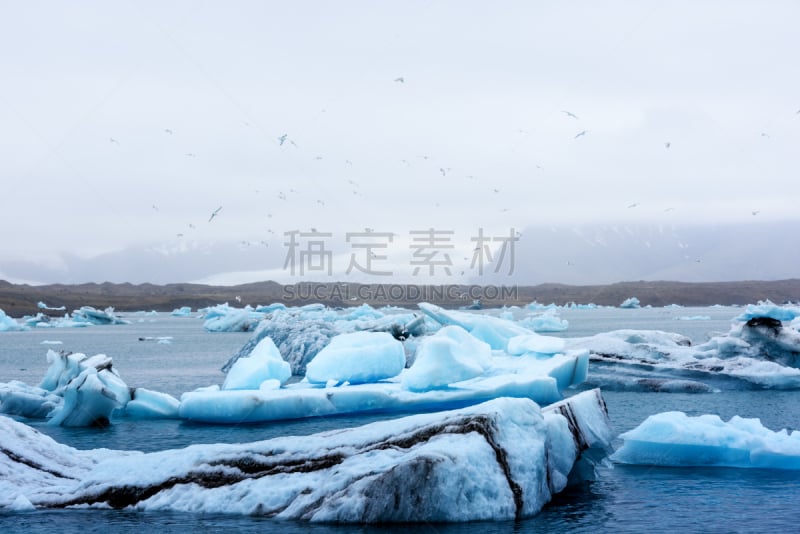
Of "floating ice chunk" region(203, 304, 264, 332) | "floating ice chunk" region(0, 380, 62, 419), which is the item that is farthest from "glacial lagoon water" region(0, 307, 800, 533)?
"floating ice chunk" region(203, 304, 264, 332)

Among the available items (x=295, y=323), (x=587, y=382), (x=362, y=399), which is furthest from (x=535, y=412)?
(x=295, y=323)

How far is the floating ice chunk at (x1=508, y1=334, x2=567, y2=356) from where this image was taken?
731 inches

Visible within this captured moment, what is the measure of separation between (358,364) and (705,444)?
7889mm

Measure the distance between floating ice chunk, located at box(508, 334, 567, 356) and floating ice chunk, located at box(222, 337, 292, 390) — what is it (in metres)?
5.70

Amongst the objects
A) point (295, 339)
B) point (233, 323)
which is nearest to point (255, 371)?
point (295, 339)

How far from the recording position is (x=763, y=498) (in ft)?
27.5

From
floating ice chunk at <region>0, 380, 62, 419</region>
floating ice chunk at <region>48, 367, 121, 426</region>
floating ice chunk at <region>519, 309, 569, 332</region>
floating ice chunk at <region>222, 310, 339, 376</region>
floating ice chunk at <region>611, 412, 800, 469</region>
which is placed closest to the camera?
floating ice chunk at <region>611, 412, 800, 469</region>

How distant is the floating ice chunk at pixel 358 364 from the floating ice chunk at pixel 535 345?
12.2 feet

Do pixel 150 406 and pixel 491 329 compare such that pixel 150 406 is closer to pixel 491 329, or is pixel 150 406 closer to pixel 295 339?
pixel 295 339

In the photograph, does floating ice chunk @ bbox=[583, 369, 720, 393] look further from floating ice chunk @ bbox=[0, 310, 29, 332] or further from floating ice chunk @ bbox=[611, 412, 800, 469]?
floating ice chunk @ bbox=[0, 310, 29, 332]

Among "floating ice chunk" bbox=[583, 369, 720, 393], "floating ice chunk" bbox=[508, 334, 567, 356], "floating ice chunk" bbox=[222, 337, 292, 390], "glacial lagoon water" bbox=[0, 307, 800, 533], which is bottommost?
"glacial lagoon water" bbox=[0, 307, 800, 533]

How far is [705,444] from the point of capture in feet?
32.9

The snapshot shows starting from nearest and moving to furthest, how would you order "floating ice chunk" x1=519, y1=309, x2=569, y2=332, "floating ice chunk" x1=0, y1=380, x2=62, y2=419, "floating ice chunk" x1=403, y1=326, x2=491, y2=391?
1. "floating ice chunk" x1=403, y1=326, x2=491, y2=391
2. "floating ice chunk" x1=0, y1=380, x2=62, y2=419
3. "floating ice chunk" x1=519, y1=309, x2=569, y2=332

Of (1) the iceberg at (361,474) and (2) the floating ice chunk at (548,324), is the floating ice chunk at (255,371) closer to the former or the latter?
(1) the iceberg at (361,474)
